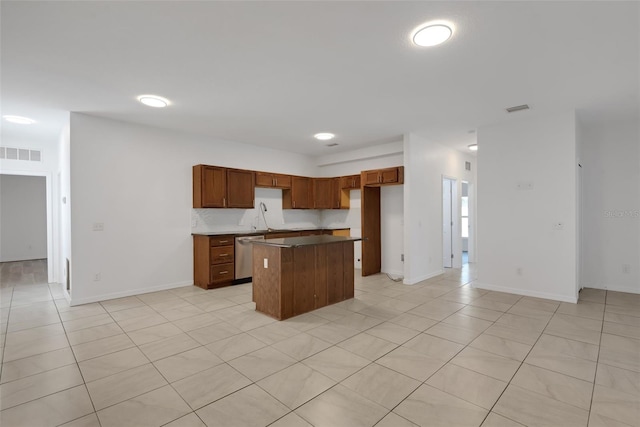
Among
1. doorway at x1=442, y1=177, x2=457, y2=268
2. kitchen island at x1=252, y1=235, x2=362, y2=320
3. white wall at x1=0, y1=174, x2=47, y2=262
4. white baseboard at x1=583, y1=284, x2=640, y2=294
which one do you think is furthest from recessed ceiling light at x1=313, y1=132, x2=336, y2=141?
white wall at x1=0, y1=174, x2=47, y2=262

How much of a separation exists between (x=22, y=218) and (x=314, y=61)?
33.6ft

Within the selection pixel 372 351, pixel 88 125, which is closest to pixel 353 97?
pixel 372 351

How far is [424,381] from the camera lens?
2.27 meters

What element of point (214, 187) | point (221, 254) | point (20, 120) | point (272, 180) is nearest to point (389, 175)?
point (272, 180)

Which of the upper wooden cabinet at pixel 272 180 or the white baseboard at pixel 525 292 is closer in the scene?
the white baseboard at pixel 525 292

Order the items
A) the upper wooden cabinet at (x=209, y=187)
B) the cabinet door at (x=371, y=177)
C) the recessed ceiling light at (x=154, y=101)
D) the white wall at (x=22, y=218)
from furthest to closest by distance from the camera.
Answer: the white wall at (x=22, y=218) → the cabinet door at (x=371, y=177) → the upper wooden cabinet at (x=209, y=187) → the recessed ceiling light at (x=154, y=101)

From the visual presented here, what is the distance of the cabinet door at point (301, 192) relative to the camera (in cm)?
675

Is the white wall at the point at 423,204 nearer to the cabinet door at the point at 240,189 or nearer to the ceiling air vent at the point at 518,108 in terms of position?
the ceiling air vent at the point at 518,108

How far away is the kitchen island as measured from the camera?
11.9ft

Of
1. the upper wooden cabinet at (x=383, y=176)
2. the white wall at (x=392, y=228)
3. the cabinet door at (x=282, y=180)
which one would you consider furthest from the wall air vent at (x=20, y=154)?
the white wall at (x=392, y=228)

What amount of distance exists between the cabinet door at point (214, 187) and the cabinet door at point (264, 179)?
2.58 feet

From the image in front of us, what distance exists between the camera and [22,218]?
843 centimetres

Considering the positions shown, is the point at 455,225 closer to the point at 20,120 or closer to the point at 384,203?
the point at 384,203

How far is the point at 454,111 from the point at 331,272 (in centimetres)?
284
